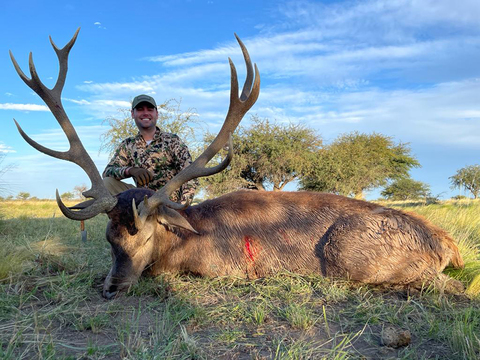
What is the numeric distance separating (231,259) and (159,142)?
9.87 ft

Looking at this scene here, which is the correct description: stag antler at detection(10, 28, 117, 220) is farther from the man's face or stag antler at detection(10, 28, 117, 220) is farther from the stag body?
the man's face

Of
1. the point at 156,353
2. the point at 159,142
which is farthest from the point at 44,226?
the point at 156,353

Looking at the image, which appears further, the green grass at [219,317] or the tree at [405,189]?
the tree at [405,189]

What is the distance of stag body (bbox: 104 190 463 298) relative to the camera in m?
3.92

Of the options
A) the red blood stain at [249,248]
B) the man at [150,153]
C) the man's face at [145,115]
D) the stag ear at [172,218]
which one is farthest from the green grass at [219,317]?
the man's face at [145,115]

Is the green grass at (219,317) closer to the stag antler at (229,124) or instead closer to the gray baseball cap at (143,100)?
the stag antler at (229,124)

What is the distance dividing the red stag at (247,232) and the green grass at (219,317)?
0.62 ft

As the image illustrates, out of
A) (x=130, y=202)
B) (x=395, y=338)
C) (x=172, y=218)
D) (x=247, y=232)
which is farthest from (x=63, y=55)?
(x=395, y=338)

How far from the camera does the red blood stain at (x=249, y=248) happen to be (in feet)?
14.0

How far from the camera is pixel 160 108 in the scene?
1697cm

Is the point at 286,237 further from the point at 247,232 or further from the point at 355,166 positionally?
the point at 355,166

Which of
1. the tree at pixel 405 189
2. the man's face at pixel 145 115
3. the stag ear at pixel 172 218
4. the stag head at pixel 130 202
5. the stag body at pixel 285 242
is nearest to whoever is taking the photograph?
the stag head at pixel 130 202

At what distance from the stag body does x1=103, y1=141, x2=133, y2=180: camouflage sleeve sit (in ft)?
6.39

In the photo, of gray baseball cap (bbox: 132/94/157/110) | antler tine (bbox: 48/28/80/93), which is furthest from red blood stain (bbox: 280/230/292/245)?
gray baseball cap (bbox: 132/94/157/110)
